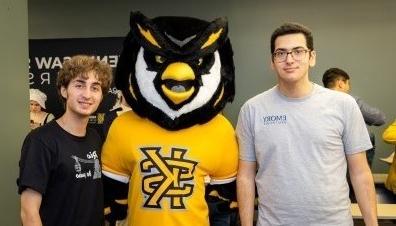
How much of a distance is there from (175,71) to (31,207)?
73 cm

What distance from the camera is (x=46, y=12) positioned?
16.5ft

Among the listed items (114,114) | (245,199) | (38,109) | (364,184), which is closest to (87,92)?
(245,199)

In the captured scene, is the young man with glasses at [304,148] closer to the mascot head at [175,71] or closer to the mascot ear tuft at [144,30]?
the mascot head at [175,71]

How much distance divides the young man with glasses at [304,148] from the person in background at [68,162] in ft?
2.13

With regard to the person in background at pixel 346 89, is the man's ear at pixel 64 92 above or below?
above

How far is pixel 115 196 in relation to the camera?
1866mm

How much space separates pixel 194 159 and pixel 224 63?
42cm

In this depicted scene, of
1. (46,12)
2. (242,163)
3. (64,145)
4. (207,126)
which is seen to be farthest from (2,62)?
(46,12)

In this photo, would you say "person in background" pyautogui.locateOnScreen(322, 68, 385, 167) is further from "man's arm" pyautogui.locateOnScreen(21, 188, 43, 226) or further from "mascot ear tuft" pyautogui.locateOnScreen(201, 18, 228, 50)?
"man's arm" pyautogui.locateOnScreen(21, 188, 43, 226)

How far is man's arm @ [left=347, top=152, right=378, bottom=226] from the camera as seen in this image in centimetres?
170

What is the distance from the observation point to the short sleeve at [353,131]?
5.49 ft

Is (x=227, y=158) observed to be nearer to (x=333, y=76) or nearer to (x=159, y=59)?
(x=159, y=59)

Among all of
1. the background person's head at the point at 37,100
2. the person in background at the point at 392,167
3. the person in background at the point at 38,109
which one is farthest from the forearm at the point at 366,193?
the background person's head at the point at 37,100

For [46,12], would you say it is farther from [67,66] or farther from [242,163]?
[242,163]
